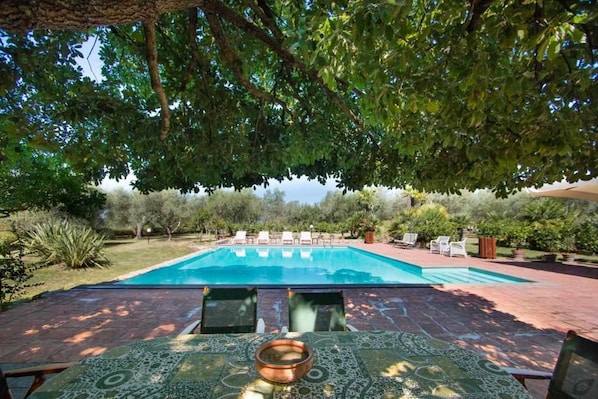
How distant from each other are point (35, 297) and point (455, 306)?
25.4ft

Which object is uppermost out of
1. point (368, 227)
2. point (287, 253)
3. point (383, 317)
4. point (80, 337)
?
point (368, 227)

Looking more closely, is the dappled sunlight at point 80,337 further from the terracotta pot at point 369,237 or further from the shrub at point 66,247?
the terracotta pot at point 369,237

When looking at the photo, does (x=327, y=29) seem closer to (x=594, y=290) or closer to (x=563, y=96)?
(x=563, y=96)

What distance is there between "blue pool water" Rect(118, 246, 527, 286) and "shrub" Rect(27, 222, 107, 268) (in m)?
1.93

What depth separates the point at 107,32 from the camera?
14.6 ft

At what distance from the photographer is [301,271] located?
39.0 ft

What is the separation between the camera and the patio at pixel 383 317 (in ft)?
11.4

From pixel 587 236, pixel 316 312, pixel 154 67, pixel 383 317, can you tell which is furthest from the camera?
pixel 587 236

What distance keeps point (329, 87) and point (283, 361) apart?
1852 millimetres

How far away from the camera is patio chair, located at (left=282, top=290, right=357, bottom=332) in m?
2.55

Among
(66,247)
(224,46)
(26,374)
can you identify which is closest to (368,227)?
(66,247)

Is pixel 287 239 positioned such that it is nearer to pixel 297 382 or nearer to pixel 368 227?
pixel 368 227

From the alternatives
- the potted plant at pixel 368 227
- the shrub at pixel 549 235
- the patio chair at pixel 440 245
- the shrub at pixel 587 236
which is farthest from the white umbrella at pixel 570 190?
the potted plant at pixel 368 227

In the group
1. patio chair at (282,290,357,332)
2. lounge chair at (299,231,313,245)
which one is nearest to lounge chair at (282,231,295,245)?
lounge chair at (299,231,313,245)
